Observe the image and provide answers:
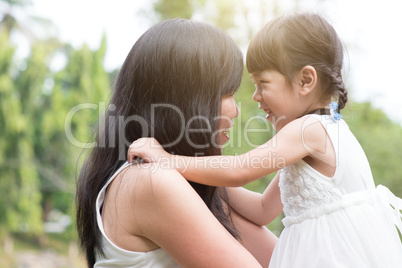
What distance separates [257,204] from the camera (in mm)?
1760

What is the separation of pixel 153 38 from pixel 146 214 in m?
0.55

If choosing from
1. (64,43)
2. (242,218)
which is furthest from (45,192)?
(242,218)

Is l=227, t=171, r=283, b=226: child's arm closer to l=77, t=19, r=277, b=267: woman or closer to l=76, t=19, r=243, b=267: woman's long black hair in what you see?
l=77, t=19, r=277, b=267: woman

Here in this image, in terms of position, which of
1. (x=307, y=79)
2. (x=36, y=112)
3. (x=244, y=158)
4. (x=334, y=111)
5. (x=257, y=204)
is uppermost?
(x=307, y=79)

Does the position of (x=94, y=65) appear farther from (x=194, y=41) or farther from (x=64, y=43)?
(x=194, y=41)

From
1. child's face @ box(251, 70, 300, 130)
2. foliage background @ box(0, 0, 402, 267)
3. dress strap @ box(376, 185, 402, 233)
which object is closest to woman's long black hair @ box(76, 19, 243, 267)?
child's face @ box(251, 70, 300, 130)

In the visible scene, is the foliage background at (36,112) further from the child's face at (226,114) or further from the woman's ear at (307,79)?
the child's face at (226,114)

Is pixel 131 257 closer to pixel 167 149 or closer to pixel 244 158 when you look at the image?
pixel 167 149

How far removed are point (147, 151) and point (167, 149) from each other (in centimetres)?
11

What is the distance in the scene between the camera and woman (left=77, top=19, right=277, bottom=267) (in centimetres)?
118

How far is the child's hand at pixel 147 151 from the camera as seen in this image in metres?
1.31

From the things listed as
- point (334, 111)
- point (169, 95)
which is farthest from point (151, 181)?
point (334, 111)

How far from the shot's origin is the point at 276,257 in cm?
158

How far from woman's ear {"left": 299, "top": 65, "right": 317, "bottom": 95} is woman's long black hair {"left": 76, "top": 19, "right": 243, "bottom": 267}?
35 cm
